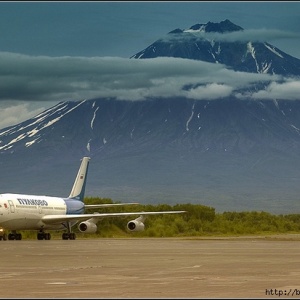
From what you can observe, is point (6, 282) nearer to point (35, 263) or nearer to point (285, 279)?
point (285, 279)

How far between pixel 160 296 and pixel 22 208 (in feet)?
192

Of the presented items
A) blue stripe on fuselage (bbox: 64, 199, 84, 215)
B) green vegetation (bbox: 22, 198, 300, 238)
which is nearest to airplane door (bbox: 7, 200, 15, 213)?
blue stripe on fuselage (bbox: 64, 199, 84, 215)

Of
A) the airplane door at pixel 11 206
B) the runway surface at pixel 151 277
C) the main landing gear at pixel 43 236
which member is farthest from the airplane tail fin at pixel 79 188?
the runway surface at pixel 151 277

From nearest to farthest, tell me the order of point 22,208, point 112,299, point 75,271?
point 112,299 → point 75,271 → point 22,208

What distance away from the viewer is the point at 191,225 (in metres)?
105

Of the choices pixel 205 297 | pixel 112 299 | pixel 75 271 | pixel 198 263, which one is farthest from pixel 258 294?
pixel 198 263

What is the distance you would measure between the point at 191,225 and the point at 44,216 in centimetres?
2592

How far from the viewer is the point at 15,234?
80250 mm

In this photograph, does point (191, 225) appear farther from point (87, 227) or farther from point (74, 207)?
point (87, 227)

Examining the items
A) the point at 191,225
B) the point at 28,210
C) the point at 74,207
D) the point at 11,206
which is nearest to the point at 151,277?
the point at 11,206

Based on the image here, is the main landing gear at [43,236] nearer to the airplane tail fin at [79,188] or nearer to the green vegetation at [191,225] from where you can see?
the green vegetation at [191,225]

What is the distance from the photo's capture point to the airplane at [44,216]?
77250 millimetres

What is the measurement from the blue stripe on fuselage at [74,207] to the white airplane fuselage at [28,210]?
10 centimetres

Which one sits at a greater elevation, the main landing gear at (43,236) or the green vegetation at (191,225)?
the green vegetation at (191,225)
